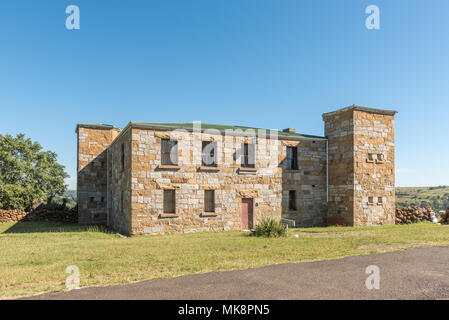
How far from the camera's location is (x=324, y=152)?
843 inches

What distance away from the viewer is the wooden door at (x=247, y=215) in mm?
19172

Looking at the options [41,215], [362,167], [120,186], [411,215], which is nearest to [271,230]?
[362,167]

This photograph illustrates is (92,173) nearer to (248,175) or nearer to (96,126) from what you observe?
(96,126)

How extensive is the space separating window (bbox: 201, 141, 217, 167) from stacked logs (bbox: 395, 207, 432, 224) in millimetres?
12790

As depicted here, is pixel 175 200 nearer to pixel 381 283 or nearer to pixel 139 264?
pixel 139 264

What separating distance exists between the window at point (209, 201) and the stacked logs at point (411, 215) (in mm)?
12289

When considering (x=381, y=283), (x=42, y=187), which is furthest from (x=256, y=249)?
(x=42, y=187)

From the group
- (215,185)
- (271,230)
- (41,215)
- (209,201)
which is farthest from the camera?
(41,215)

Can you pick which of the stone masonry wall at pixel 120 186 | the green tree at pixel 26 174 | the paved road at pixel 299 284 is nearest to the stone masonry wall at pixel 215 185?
the stone masonry wall at pixel 120 186

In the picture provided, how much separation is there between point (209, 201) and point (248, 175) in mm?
2789

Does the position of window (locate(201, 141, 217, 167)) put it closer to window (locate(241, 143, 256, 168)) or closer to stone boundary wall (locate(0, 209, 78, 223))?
window (locate(241, 143, 256, 168))

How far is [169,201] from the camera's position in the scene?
1761 centimetres

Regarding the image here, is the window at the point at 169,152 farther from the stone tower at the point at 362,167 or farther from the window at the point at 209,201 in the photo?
the stone tower at the point at 362,167

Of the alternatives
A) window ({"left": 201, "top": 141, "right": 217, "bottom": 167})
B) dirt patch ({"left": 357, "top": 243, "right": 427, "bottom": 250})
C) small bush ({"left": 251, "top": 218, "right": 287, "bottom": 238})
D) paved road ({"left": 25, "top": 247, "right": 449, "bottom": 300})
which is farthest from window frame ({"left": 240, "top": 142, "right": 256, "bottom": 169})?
paved road ({"left": 25, "top": 247, "right": 449, "bottom": 300})
